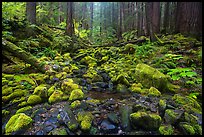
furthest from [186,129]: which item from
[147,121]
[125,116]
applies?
[125,116]

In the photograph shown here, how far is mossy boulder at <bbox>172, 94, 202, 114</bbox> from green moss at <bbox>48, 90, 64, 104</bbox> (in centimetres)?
228

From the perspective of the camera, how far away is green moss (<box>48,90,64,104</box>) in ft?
12.4

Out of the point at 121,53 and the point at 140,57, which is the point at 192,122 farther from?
the point at 121,53

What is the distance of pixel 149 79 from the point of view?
454 centimetres

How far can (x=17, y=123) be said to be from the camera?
2.81 metres

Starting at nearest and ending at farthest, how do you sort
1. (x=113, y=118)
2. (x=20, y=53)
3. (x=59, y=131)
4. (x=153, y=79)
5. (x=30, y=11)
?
(x=59, y=131)
(x=113, y=118)
(x=153, y=79)
(x=20, y=53)
(x=30, y=11)

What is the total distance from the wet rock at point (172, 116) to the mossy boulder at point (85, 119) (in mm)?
1168

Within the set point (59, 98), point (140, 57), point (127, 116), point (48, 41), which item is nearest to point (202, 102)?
point (127, 116)

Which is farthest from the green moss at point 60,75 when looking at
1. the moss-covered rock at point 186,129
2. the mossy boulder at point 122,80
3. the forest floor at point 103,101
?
the moss-covered rock at point 186,129

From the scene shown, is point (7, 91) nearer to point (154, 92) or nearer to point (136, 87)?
point (136, 87)

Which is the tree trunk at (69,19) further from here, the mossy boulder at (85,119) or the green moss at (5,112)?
the mossy boulder at (85,119)

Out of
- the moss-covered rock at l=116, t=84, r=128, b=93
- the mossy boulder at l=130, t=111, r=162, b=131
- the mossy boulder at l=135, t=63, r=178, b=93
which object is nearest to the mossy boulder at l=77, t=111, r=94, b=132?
the mossy boulder at l=130, t=111, r=162, b=131

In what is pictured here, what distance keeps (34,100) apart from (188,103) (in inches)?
115

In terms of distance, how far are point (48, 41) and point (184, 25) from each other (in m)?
6.19
